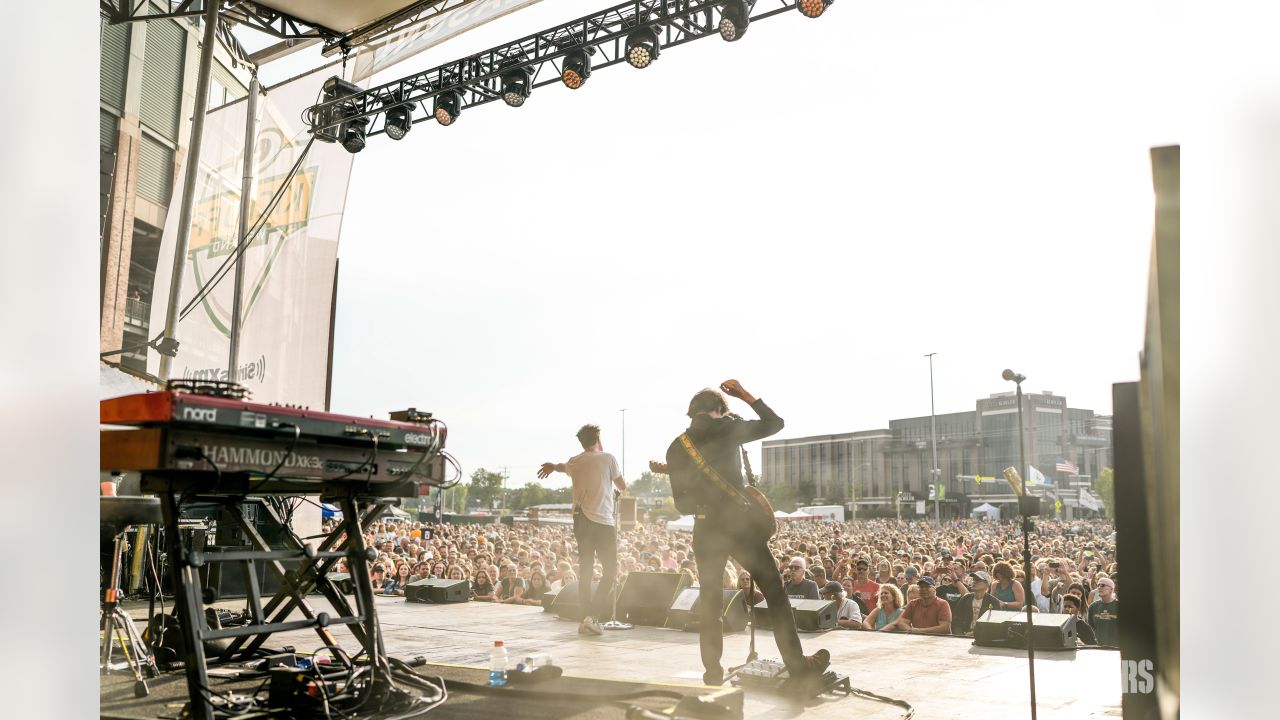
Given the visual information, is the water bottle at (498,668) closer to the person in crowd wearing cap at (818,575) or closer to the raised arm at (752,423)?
the raised arm at (752,423)

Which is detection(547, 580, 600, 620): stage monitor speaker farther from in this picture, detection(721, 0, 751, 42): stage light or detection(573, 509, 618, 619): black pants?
detection(721, 0, 751, 42): stage light

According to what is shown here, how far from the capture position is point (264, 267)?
6133mm

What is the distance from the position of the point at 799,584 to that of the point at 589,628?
140 centimetres

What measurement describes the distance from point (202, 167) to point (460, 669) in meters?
4.71

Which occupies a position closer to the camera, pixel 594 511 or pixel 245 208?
pixel 594 511

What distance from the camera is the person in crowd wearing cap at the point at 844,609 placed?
4527 millimetres

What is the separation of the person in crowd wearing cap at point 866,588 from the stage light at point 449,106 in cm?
448

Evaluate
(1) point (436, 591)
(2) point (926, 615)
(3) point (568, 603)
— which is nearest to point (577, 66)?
(3) point (568, 603)

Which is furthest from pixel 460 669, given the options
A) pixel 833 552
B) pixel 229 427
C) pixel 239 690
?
pixel 833 552

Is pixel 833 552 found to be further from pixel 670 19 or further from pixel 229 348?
pixel 229 348

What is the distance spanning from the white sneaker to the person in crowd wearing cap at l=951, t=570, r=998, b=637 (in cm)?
227

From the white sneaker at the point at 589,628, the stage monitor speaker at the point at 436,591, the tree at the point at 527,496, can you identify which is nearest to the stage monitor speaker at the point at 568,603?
the white sneaker at the point at 589,628

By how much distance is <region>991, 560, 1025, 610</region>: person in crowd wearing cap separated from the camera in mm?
5164

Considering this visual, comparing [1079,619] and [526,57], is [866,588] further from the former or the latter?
[526,57]
